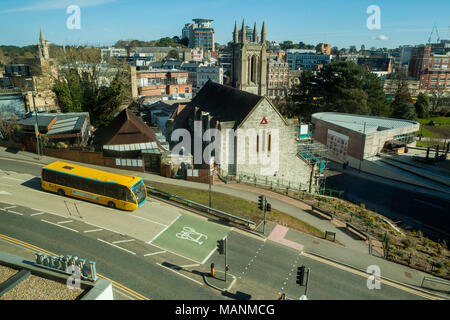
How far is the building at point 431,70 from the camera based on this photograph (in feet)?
472

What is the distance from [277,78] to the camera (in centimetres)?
14638

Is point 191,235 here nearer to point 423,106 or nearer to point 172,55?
point 423,106

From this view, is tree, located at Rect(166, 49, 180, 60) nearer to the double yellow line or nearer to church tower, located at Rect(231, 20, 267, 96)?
church tower, located at Rect(231, 20, 267, 96)

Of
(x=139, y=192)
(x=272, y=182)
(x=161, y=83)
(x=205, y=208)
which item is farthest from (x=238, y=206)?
(x=161, y=83)

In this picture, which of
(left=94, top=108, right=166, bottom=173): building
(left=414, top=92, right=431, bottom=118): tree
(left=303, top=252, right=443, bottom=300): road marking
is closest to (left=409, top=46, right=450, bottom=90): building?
(left=414, top=92, right=431, bottom=118): tree

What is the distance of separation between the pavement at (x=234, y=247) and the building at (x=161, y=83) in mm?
84972

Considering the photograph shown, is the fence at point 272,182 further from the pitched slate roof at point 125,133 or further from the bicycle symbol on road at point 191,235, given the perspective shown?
the bicycle symbol on road at point 191,235

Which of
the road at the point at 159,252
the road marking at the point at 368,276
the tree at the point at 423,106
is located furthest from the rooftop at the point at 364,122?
the tree at the point at 423,106

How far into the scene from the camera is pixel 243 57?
197 feet

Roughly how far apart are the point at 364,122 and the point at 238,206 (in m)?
42.8

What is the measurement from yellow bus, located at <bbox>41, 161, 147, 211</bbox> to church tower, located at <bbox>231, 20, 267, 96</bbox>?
131 ft

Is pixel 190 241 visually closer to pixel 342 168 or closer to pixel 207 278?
pixel 207 278

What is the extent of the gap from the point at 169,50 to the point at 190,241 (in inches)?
7596

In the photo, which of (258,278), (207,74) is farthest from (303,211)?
(207,74)
